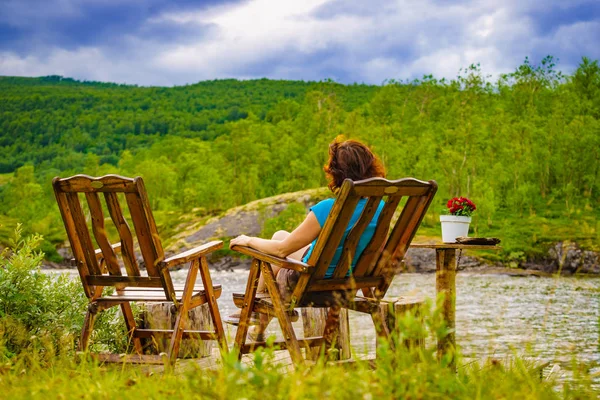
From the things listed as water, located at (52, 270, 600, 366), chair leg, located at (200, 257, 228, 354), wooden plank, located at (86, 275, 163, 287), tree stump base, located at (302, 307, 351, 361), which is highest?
wooden plank, located at (86, 275, 163, 287)

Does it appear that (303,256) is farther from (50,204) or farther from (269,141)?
(50,204)

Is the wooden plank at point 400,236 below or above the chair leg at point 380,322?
above

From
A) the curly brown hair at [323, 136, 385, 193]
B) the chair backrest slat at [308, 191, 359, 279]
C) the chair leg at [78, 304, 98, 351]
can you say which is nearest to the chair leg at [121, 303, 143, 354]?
the chair leg at [78, 304, 98, 351]

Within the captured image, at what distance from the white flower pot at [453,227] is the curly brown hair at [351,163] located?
1.42 m

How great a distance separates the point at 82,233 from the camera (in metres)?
5.05

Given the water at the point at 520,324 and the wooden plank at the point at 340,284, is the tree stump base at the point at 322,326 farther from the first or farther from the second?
Result: the wooden plank at the point at 340,284

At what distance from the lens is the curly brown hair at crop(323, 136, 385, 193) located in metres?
4.91

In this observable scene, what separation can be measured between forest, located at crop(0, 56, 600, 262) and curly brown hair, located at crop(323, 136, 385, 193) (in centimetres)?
3332

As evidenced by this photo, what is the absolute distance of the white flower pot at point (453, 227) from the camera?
6.16m

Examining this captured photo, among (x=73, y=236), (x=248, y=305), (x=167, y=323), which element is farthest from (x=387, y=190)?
(x=167, y=323)

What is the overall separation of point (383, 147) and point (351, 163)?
57.6 meters

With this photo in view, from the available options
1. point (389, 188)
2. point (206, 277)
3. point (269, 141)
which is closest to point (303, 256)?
point (206, 277)

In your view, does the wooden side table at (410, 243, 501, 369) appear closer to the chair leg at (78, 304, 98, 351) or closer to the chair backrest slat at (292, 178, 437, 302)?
the chair backrest slat at (292, 178, 437, 302)

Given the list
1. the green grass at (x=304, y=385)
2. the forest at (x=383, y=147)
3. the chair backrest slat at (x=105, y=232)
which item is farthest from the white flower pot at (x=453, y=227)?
the forest at (x=383, y=147)
